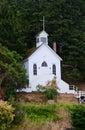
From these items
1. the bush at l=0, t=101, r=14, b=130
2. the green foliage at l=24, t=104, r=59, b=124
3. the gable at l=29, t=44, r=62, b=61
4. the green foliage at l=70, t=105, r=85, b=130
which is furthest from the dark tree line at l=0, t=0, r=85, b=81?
the bush at l=0, t=101, r=14, b=130

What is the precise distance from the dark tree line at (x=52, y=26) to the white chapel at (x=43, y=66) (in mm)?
1626

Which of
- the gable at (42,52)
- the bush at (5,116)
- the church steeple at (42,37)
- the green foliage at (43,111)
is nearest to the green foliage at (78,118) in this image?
the green foliage at (43,111)

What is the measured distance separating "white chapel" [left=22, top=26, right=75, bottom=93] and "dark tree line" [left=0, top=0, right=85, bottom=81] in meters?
1.63

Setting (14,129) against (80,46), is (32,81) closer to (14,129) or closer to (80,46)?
(80,46)

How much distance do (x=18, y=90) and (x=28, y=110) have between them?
1450 centimetres

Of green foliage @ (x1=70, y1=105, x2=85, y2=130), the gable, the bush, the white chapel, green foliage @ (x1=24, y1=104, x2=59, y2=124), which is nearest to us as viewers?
the bush

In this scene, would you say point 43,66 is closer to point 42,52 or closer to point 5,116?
point 42,52

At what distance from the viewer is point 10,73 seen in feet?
161

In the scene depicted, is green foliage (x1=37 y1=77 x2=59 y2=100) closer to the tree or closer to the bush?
the tree

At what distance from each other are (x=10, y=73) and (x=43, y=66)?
10.8 m

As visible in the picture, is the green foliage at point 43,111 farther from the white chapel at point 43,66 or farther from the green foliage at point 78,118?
the white chapel at point 43,66

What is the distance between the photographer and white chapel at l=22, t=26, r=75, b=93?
58.1m

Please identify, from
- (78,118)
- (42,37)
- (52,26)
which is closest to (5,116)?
(78,118)

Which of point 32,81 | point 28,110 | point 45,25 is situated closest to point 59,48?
point 45,25
